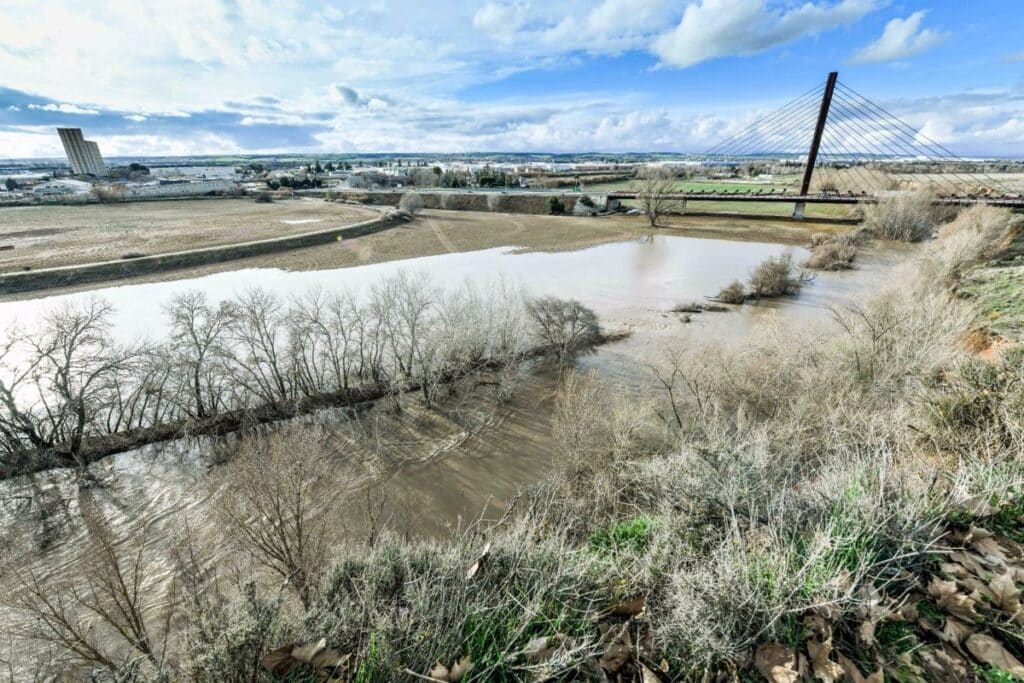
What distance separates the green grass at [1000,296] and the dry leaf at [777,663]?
1615 cm

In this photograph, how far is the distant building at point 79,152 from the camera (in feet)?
481

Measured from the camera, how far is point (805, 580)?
170 inches

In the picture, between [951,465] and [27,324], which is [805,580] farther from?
[27,324]

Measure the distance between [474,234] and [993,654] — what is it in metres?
56.2

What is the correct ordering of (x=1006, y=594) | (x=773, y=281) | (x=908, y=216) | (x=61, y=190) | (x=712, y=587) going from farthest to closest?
(x=61, y=190) < (x=908, y=216) < (x=773, y=281) < (x=712, y=587) < (x=1006, y=594)

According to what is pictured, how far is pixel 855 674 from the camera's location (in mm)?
3518

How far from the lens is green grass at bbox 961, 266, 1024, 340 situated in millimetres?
15461

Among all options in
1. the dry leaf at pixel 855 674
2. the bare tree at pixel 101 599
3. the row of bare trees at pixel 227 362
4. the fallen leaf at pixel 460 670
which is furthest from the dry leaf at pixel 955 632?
the row of bare trees at pixel 227 362

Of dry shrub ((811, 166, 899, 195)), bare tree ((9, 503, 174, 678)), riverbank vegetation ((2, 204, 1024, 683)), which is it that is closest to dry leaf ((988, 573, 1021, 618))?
riverbank vegetation ((2, 204, 1024, 683))

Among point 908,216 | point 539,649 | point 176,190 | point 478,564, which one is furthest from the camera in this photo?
point 176,190

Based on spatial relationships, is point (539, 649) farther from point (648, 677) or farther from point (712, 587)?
point (712, 587)

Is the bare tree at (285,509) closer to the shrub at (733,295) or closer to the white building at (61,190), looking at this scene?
the shrub at (733,295)

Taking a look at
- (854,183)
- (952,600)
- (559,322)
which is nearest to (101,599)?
(952,600)

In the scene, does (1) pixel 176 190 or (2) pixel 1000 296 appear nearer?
(2) pixel 1000 296
